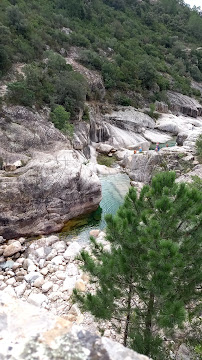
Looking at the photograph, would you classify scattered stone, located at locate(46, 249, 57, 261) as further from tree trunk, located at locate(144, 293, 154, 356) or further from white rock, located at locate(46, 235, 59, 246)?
tree trunk, located at locate(144, 293, 154, 356)

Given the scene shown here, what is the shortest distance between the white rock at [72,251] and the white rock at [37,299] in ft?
8.15

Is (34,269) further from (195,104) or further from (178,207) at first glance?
(195,104)

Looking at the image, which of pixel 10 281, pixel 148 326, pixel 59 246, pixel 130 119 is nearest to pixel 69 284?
pixel 10 281

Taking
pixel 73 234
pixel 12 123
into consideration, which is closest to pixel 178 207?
pixel 73 234

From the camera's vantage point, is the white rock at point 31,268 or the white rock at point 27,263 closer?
the white rock at point 31,268

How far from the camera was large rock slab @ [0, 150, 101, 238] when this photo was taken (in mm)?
12641

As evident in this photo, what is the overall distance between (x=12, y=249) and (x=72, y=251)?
2.88 meters

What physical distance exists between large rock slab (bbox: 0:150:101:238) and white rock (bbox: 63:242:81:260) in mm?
2042

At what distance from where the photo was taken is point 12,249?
11.5 metres

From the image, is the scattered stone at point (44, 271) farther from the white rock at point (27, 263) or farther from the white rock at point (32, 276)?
the white rock at point (27, 263)

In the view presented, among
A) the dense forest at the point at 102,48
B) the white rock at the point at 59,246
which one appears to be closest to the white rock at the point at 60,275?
the white rock at the point at 59,246

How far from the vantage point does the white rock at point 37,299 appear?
8.74 meters

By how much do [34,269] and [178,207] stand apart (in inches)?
321

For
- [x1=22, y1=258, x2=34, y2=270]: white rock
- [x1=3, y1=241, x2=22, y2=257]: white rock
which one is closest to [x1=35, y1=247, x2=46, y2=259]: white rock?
[x1=22, y1=258, x2=34, y2=270]: white rock
